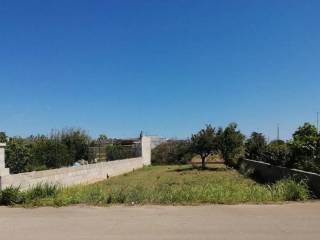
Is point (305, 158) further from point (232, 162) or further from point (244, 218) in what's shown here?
point (232, 162)

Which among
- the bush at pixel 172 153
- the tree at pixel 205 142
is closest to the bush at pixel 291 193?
the tree at pixel 205 142

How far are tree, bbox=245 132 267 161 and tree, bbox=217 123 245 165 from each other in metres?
0.84

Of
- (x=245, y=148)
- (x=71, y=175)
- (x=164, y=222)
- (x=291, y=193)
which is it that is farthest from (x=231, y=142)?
(x=164, y=222)

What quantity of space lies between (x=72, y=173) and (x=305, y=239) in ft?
62.3

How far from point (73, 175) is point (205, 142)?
71.7 ft

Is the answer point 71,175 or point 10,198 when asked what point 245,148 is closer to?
point 71,175

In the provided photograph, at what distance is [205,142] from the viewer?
4641 cm

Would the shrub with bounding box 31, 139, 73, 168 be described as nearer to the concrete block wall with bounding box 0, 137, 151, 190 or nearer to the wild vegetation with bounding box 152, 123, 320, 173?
the concrete block wall with bounding box 0, 137, 151, 190

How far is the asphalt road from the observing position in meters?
8.99

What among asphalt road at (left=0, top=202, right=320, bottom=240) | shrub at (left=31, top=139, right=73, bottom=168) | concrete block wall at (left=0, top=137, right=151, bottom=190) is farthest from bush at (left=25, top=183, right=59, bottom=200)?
shrub at (left=31, top=139, right=73, bottom=168)

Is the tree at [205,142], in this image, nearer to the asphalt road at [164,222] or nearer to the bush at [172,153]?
the bush at [172,153]

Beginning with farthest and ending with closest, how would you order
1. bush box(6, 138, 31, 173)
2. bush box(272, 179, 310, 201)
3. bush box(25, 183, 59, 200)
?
bush box(6, 138, 31, 173)
bush box(25, 183, 59, 200)
bush box(272, 179, 310, 201)

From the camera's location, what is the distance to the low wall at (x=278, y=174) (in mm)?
15352

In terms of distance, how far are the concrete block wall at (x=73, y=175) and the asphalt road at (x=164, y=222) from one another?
509 centimetres
